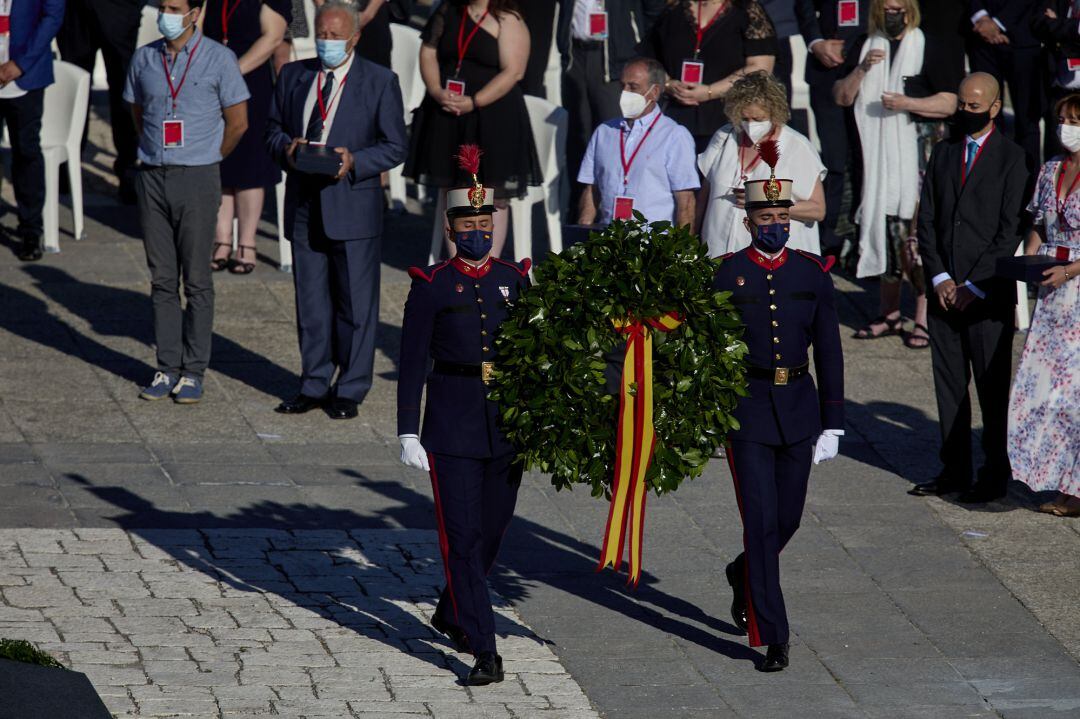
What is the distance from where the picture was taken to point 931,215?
9883 mm

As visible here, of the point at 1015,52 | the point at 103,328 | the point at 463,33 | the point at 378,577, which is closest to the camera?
the point at 378,577

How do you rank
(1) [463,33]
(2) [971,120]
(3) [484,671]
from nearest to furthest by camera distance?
(3) [484,671]
(2) [971,120]
(1) [463,33]

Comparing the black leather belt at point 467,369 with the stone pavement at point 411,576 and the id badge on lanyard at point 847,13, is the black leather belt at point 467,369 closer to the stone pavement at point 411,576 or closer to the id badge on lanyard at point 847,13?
the stone pavement at point 411,576

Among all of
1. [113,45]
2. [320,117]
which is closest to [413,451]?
[320,117]

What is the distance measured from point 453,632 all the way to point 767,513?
1.35 m

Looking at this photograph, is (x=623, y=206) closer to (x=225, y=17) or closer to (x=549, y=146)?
(x=549, y=146)

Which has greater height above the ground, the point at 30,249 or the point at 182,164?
the point at 182,164

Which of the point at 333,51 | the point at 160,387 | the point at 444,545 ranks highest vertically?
the point at 333,51

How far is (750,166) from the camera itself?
983 cm

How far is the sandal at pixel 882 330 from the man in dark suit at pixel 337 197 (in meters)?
3.71

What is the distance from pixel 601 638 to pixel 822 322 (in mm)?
1609

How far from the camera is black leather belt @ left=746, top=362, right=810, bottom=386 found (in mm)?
7555

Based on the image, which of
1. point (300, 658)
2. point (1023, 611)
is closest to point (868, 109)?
point (1023, 611)

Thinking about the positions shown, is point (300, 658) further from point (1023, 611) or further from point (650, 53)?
point (650, 53)
